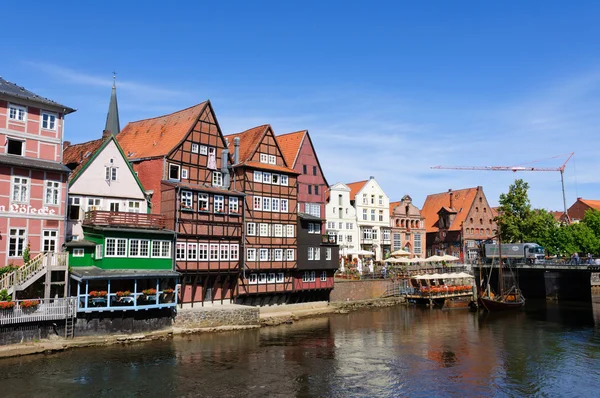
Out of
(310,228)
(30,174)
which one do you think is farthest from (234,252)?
(30,174)

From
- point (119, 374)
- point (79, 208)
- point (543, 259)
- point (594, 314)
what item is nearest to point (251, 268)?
point (79, 208)

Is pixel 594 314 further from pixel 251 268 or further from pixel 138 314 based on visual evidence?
pixel 138 314

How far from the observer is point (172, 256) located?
41875 millimetres

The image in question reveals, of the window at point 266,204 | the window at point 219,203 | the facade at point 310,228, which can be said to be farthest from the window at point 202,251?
the facade at point 310,228

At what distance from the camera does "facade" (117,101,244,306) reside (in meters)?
43.6

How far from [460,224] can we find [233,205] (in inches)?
2088

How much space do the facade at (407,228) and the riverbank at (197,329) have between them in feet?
56.9

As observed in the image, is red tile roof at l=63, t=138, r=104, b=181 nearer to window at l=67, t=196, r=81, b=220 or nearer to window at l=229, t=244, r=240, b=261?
window at l=67, t=196, r=81, b=220

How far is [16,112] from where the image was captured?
36562 millimetres

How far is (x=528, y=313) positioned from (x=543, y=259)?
17.0 m

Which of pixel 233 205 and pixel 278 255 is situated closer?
pixel 233 205

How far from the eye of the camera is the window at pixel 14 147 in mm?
36275

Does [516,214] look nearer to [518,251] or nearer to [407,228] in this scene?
[518,251]

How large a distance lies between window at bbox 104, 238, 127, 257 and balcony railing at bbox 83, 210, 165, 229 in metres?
1.15
